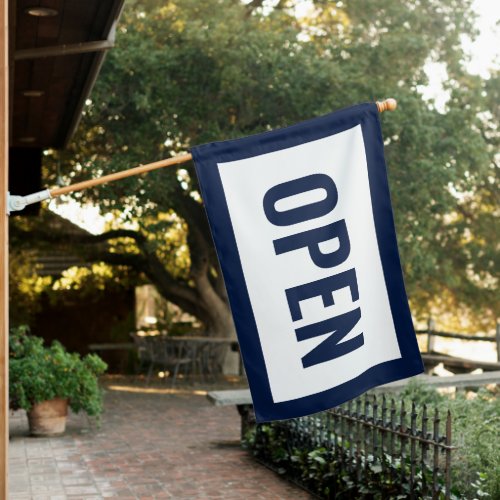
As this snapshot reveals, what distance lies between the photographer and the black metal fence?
20.8ft

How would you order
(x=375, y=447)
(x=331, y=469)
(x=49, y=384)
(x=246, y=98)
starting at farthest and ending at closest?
(x=246, y=98), (x=49, y=384), (x=331, y=469), (x=375, y=447)

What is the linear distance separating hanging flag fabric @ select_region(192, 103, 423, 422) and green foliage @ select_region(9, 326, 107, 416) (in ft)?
22.2

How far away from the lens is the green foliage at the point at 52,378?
10719 mm

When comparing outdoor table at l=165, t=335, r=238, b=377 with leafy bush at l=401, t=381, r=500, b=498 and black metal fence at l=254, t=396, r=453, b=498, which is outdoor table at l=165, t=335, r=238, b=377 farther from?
leafy bush at l=401, t=381, r=500, b=498

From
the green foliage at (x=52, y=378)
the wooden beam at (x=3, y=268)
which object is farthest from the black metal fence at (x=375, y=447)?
the wooden beam at (x=3, y=268)

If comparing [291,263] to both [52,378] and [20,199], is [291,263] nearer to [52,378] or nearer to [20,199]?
[20,199]

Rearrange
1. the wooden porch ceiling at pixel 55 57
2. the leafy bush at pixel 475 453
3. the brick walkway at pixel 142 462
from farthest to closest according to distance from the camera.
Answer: the brick walkway at pixel 142 462
the wooden porch ceiling at pixel 55 57
the leafy bush at pixel 475 453

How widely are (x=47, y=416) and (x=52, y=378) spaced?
1.89 ft

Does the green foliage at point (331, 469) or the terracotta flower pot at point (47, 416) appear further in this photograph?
the terracotta flower pot at point (47, 416)

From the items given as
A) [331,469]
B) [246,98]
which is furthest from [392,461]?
[246,98]

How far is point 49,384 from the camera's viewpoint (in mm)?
10805

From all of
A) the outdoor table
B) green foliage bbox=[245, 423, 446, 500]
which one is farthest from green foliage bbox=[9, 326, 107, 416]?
the outdoor table

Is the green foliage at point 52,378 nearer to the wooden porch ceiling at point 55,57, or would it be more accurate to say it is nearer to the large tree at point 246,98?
the wooden porch ceiling at point 55,57

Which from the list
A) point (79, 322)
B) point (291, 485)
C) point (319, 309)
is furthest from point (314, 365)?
point (79, 322)
